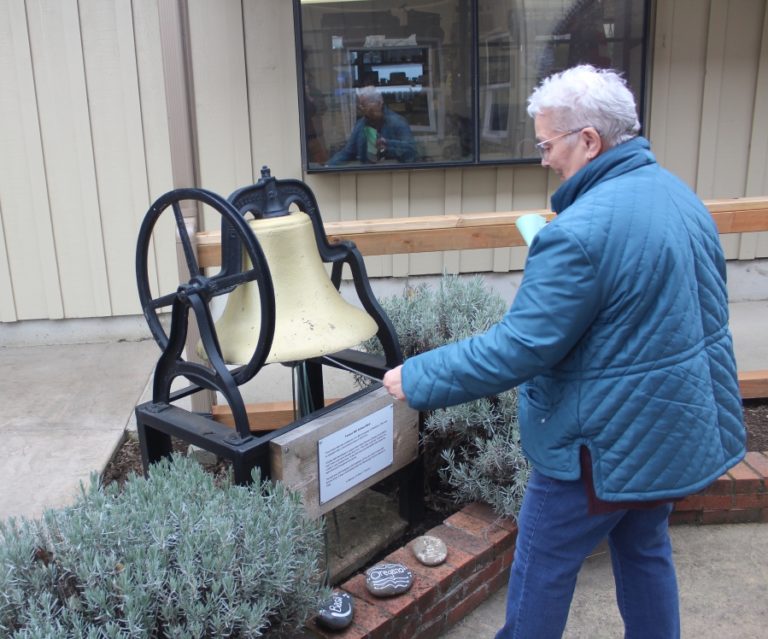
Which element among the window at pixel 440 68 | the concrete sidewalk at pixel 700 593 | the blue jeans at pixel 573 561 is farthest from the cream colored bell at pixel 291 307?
the window at pixel 440 68

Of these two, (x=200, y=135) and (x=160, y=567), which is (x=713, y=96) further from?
(x=160, y=567)

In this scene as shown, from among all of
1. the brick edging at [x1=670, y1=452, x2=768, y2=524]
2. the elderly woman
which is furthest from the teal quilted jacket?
the brick edging at [x1=670, y1=452, x2=768, y2=524]

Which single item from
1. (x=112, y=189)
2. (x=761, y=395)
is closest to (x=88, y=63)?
(x=112, y=189)

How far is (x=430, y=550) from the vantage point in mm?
2451

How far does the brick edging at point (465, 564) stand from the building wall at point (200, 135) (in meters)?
2.74

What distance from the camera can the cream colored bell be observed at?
2.06 meters

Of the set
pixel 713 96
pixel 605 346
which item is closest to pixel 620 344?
pixel 605 346

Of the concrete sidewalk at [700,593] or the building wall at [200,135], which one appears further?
the building wall at [200,135]

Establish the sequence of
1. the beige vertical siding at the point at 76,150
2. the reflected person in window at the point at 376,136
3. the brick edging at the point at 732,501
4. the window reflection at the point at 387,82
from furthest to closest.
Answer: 1. the reflected person in window at the point at 376,136
2. the window reflection at the point at 387,82
3. the beige vertical siding at the point at 76,150
4. the brick edging at the point at 732,501

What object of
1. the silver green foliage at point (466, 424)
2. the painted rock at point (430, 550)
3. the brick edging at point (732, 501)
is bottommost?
the brick edging at point (732, 501)

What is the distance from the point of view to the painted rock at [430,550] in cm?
241

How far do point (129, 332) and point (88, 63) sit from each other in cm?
167

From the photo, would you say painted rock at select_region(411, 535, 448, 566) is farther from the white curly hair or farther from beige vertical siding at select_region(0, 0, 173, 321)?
beige vertical siding at select_region(0, 0, 173, 321)

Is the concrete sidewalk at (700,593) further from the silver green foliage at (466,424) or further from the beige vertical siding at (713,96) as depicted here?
the beige vertical siding at (713,96)
